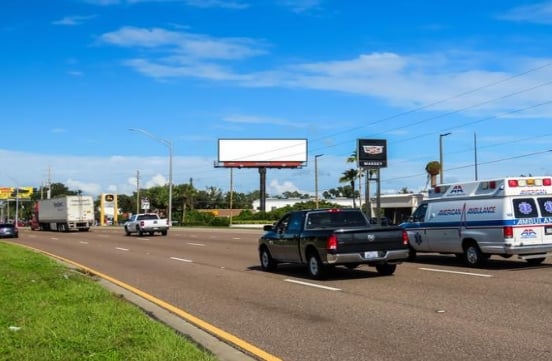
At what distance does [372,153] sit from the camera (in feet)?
197

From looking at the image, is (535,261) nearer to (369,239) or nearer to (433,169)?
(369,239)

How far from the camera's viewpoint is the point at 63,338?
7484mm

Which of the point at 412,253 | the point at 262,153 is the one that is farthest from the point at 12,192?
the point at 412,253

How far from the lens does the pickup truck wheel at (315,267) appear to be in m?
→ 14.6

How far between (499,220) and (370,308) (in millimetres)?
7041

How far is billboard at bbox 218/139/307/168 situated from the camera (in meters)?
100

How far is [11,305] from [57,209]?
58.3 m

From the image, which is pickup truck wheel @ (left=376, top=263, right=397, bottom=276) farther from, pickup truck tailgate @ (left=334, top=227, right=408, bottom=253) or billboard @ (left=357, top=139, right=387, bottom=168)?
billboard @ (left=357, top=139, right=387, bottom=168)

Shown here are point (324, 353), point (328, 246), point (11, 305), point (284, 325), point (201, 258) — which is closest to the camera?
point (324, 353)

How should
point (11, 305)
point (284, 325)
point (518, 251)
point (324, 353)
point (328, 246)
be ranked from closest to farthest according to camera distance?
point (324, 353) → point (284, 325) → point (11, 305) → point (328, 246) → point (518, 251)

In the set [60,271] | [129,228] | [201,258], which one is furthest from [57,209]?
[60,271]

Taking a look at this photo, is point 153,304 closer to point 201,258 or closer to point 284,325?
point 284,325

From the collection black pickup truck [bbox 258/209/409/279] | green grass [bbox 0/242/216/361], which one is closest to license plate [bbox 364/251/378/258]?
black pickup truck [bbox 258/209/409/279]

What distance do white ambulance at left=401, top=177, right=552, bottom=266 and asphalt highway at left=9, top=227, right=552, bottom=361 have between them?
21.4 inches
